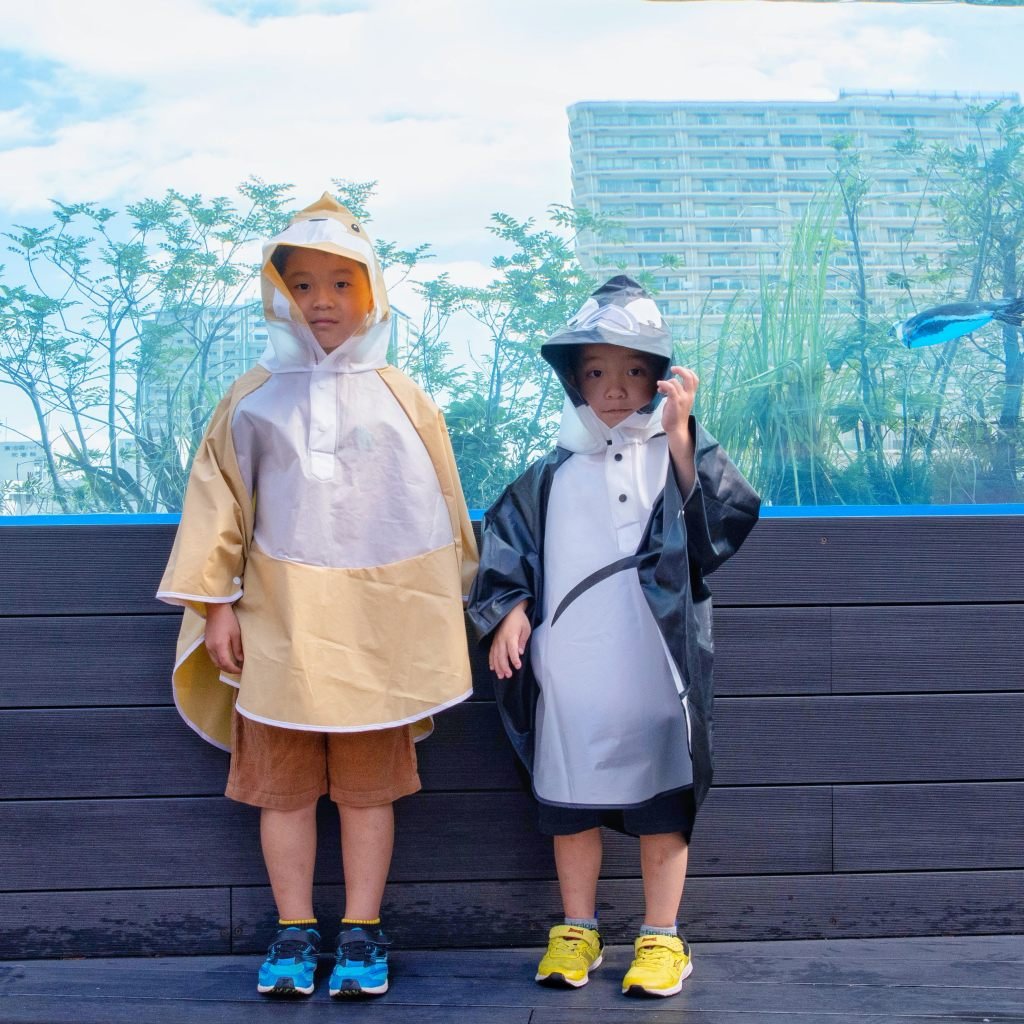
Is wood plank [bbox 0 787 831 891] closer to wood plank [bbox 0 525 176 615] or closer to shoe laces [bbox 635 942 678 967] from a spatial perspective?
shoe laces [bbox 635 942 678 967]

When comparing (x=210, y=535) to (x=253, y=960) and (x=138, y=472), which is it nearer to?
(x=138, y=472)

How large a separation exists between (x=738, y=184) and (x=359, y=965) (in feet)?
5.53

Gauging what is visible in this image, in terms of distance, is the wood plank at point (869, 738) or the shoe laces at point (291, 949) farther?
the wood plank at point (869, 738)

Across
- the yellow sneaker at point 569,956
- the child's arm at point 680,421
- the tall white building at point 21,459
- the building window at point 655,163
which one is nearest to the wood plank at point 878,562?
the child's arm at point 680,421

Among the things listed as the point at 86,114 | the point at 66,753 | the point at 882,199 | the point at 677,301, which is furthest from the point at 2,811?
the point at 882,199

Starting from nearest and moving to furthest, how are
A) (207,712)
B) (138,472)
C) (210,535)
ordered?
(210,535) < (207,712) < (138,472)

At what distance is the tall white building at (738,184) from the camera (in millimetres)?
2326

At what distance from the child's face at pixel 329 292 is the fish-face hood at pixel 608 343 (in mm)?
355

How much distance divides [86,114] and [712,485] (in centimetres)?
152

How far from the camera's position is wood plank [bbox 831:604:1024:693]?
7.20 ft

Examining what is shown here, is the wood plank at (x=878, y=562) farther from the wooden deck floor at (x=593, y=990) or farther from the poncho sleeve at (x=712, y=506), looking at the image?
the wooden deck floor at (x=593, y=990)

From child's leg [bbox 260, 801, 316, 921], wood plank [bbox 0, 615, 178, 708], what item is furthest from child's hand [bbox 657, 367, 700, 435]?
wood plank [bbox 0, 615, 178, 708]

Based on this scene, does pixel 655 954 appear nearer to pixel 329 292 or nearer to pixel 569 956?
pixel 569 956

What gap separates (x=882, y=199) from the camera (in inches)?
91.8
